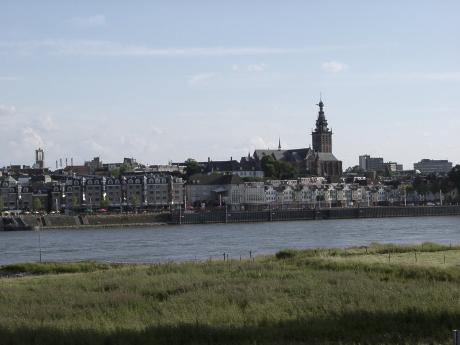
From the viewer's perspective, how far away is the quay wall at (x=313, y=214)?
14650cm

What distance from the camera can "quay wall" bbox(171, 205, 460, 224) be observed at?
14650 cm

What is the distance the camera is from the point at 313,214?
512ft

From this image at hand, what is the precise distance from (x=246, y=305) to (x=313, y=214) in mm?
133374

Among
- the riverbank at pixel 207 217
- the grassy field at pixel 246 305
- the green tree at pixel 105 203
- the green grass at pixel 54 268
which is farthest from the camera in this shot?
the green tree at pixel 105 203

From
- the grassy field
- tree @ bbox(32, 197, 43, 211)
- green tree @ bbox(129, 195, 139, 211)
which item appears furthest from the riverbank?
the grassy field

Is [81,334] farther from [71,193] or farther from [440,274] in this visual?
[71,193]

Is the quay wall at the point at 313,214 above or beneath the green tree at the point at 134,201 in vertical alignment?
beneath

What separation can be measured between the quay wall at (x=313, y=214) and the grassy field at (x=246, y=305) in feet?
367

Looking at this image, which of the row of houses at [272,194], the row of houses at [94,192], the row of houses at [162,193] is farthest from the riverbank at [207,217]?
the row of houses at [94,192]

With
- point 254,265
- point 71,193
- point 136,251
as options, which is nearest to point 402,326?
point 254,265

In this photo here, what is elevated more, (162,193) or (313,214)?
(162,193)

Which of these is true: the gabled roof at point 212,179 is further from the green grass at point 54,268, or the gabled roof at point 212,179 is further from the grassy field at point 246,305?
the grassy field at point 246,305

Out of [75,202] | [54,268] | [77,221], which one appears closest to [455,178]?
[75,202]

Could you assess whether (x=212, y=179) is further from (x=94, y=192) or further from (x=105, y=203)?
(x=105, y=203)
